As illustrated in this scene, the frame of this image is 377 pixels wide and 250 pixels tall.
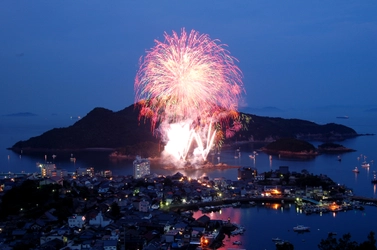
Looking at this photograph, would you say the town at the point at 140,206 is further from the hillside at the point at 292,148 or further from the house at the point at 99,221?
the hillside at the point at 292,148

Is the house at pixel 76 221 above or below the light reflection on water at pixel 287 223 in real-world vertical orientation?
above

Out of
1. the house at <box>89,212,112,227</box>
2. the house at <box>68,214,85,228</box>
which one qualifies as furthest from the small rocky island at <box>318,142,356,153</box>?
the house at <box>68,214,85,228</box>

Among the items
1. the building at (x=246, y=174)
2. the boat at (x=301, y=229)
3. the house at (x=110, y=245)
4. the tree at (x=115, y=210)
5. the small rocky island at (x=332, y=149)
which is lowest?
the boat at (x=301, y=229)

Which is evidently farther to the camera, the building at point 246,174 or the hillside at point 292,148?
the hillside at point 292,148

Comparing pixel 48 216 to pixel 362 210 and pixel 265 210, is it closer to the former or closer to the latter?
pixel 265 210

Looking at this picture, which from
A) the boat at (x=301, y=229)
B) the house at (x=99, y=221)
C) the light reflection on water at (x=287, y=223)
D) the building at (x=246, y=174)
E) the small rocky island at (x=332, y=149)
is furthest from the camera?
the small rocky island at (x=332, y=149)

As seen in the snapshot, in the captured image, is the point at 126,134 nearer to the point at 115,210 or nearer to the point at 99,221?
the point at 115,210

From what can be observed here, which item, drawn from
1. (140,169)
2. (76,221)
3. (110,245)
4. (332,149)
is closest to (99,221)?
(76,221)

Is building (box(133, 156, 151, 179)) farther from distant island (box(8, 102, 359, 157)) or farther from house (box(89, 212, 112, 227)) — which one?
house (box(89, 212, 112, 227))

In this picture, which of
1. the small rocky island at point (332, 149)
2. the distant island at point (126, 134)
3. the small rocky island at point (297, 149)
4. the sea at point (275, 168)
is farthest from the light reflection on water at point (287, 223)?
the small rocky island at point (332, 149)
